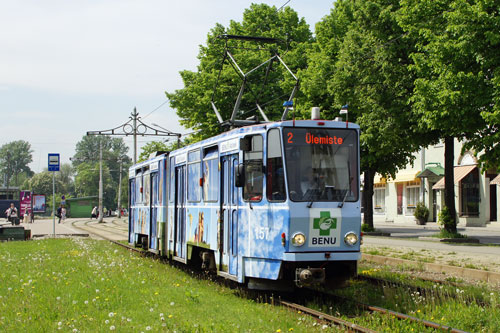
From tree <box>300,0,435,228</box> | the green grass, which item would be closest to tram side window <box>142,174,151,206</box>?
the green grass

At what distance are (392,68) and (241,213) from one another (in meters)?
16.4

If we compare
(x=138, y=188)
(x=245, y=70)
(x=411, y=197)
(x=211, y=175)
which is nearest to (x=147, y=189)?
(x=138, y=188)

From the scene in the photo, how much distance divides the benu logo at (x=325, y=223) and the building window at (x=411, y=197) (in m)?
43.3

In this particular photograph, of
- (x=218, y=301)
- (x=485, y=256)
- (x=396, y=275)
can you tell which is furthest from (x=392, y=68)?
(x=218, y=301)

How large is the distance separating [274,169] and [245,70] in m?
29.0

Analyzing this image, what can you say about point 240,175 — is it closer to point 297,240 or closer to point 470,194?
point 297,240

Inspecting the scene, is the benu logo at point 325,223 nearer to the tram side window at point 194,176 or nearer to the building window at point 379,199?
the tram side window at point 194,176

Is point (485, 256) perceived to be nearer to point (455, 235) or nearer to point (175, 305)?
point (455, 235)

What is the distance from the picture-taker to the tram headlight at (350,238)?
10.8 m

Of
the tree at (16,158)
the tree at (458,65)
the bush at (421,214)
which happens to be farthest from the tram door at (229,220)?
the tree at (16,158)

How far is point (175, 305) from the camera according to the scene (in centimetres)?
1030

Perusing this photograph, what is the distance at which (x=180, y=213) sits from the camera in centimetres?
1579

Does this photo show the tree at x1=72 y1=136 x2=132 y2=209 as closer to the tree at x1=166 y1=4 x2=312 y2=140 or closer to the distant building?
the distant building

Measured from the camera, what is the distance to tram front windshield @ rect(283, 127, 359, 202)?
10.7m
